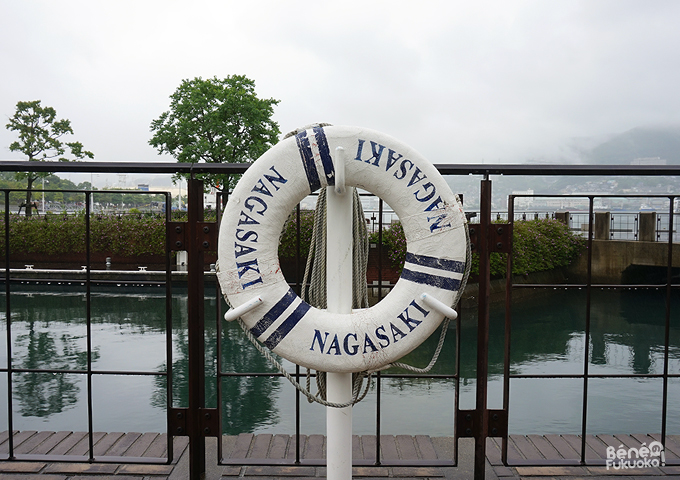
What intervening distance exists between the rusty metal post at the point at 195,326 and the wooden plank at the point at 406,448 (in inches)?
25.4

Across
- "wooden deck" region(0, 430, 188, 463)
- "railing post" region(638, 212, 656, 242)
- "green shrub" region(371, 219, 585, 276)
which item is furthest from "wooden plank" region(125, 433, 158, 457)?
"railing post" region(638, 212, 656, 242)

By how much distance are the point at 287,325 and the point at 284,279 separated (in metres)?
0.12

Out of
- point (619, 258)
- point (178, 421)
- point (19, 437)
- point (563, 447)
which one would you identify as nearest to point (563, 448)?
point (563, 447)

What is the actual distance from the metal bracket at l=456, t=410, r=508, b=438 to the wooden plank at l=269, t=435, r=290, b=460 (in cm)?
58

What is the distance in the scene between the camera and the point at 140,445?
1.70 meters

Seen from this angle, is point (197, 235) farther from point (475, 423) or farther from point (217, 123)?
point (217, 123)

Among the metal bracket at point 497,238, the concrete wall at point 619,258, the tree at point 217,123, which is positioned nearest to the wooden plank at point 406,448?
the metal bracket at point 497,238

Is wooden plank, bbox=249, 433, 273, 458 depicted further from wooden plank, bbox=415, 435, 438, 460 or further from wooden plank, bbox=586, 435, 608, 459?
wooden plank, bbox=586, 435, 608, 459

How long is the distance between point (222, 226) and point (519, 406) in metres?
3.25

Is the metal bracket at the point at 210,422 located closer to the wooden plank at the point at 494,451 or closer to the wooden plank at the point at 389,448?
the wooden plank at the point at 389,448

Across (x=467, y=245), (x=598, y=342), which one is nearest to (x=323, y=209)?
(x=467, y=245)

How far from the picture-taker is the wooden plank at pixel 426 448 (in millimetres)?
1639

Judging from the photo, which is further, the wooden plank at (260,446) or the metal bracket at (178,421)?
the wooden plank at (260,446)

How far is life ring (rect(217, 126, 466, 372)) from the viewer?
123 centimetres
